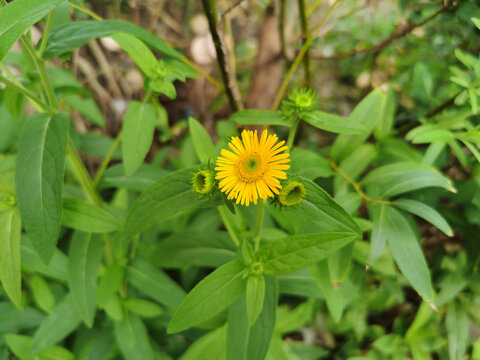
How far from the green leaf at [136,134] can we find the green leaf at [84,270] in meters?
0.32

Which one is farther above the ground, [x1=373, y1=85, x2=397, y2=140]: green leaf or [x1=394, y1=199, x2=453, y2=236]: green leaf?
[x1=373, y1=85, x2=397, y2=140]: green leaf

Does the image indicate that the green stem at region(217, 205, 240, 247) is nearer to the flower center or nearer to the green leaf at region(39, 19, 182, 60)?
A: the flower center

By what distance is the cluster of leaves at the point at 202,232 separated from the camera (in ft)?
2.37

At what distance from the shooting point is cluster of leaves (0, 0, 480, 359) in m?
0.72

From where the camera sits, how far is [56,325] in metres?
1.02

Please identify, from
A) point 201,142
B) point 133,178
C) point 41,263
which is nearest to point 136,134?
point 201,142

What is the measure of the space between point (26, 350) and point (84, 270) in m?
0.34

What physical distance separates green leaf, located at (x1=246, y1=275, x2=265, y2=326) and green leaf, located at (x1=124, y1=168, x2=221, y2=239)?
0.65ft

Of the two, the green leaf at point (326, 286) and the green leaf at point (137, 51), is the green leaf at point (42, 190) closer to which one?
the green leaf at point (137, 51)

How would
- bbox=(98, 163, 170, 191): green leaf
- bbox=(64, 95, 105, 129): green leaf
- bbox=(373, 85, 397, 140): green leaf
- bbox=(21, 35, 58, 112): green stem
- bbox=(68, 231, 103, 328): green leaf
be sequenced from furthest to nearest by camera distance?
bbox=(64, 95, 105, 129): green leaf → bbox=(373, 85, 397, 140): green leaf → bbox=(98, 163, 170, 191): green leaf → bbox=(68, 231, 103, 328): green leaf → bbox=(21, 35, 58, 112): green stem

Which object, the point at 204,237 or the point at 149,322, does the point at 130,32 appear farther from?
the point at 149,322

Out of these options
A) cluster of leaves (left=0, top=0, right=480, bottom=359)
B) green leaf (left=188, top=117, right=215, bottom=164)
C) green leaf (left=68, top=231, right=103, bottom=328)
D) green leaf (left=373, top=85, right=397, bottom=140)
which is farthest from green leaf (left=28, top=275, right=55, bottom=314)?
green leaf (left=373, top=85, right=397, bottom=140)

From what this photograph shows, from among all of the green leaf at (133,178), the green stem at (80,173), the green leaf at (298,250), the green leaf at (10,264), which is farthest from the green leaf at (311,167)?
the green leaf at (10,264)

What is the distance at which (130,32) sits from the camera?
80 cm
